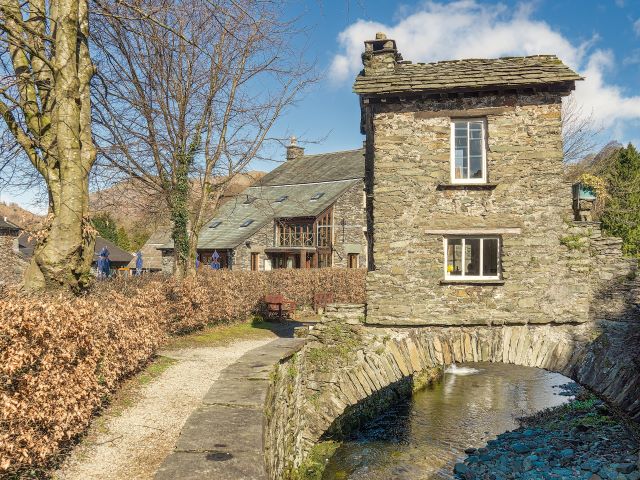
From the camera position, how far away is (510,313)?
10742mm

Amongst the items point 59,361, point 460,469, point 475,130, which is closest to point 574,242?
point 475,130

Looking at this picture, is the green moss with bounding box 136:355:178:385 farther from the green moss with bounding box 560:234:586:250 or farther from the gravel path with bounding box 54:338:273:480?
the green moss with bounding box 560:234:586:250

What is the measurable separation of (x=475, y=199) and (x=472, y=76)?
2.78m

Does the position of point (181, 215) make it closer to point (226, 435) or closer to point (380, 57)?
point (380, 57)

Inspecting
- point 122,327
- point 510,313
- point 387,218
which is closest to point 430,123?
point 387,218

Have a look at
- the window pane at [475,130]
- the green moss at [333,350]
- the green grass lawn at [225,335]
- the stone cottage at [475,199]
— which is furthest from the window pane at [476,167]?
the green grass lawn at [225,335]

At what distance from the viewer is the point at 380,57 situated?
483 inches

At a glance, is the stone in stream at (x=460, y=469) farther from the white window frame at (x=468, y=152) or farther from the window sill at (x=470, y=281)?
the white window frame at (x=468, y=152)

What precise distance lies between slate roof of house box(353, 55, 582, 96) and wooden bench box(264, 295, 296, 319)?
9460mm

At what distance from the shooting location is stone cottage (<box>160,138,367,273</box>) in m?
30.7

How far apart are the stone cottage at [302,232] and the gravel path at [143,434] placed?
20737 mm

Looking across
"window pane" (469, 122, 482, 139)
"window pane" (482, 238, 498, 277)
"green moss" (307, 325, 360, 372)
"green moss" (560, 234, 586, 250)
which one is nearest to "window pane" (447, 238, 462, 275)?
"window pane" (482, 238, 498, 277)

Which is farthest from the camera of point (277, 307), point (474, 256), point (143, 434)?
point (277, 307)

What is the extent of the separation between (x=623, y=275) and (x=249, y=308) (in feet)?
39.2
